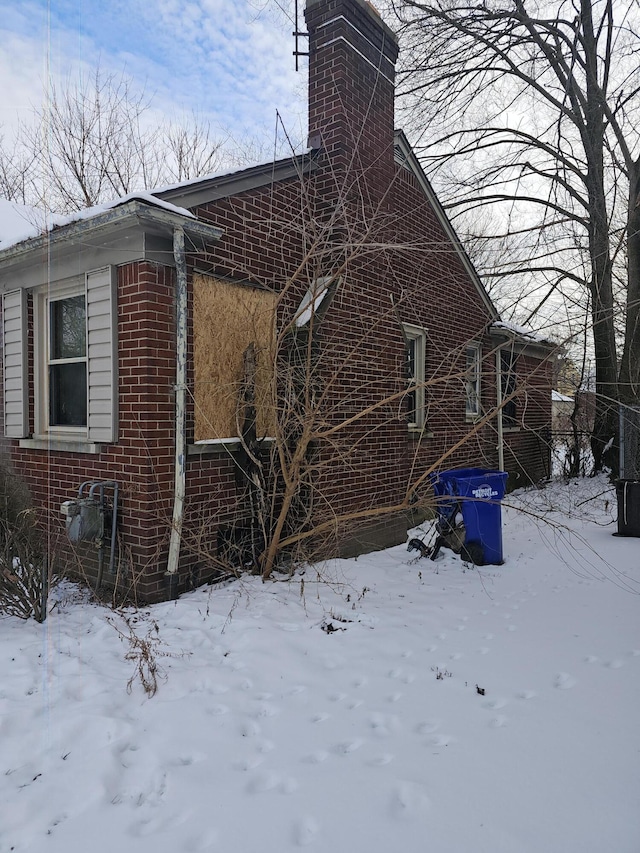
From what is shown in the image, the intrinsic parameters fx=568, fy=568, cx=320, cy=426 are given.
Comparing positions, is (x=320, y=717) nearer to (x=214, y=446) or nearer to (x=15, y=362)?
(x=214, y=446)

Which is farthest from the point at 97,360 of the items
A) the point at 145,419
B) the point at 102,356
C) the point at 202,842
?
the point at 202,842

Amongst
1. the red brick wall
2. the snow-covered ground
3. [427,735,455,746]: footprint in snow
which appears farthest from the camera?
the red brick wall

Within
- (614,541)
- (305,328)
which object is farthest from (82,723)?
(614,541)

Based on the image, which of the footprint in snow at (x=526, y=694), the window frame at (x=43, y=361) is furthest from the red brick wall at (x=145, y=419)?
the footprint in snow at (x=526, y=694)

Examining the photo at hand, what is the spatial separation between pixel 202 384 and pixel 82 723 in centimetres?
319

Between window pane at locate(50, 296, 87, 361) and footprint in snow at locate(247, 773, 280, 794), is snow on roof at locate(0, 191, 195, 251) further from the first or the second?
footprint in snow at locate(247, 773, 280, 794)

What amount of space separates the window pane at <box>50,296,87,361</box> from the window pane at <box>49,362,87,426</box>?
0.14 m

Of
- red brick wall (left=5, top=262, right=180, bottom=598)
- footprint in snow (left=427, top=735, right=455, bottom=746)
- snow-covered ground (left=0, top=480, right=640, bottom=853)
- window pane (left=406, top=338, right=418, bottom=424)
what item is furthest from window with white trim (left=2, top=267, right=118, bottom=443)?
window pane (left=406, top=338, right=418, bottom=424)

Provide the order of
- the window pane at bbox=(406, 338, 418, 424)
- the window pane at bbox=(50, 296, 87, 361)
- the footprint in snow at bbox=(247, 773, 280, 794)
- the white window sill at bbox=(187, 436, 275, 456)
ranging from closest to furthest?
the footprint in snow at bbox=(247, 773, 280, 794), the white window sill at bbox=(187, 436, 275, 456), the window pane at bbox=(50, 296, 87, 361), the window pane at bbox=(406, 338, 418, 424)

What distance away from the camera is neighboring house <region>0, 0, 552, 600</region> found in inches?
201

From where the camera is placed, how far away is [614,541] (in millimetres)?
7828

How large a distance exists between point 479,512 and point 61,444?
4.67 metres

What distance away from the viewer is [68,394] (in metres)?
5.98

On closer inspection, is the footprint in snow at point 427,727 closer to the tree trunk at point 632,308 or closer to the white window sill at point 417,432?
the white window sill at point 417,432
